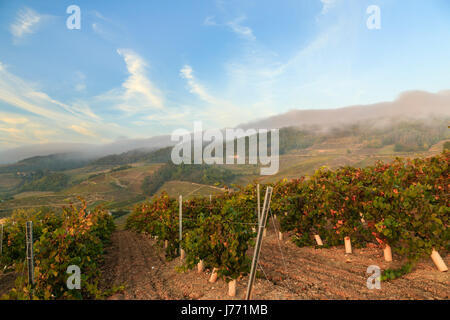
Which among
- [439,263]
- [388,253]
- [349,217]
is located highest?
[349,217]

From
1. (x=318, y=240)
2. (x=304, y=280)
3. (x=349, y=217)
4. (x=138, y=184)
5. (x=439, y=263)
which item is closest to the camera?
(x=439, y=263)

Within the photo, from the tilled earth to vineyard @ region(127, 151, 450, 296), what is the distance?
1.62 feet

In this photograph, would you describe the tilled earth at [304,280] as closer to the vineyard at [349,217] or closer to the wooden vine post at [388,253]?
the wooden vine post at [388,253]

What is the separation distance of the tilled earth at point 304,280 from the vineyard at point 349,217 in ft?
1.62

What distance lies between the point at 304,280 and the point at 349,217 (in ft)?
13.7

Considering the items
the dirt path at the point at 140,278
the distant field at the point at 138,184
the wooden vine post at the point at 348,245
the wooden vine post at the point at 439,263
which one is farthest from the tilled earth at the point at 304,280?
the distant field at the point at 138,184

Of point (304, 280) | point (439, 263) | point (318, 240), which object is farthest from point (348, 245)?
point (304, 280)

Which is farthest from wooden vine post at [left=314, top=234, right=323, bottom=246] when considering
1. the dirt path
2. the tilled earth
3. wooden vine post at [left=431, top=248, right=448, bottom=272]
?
the dirt path

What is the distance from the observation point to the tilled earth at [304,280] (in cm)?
731

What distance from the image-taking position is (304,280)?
28.2 feet

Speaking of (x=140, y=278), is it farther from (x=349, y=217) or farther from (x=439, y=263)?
(x=439, y=263)
